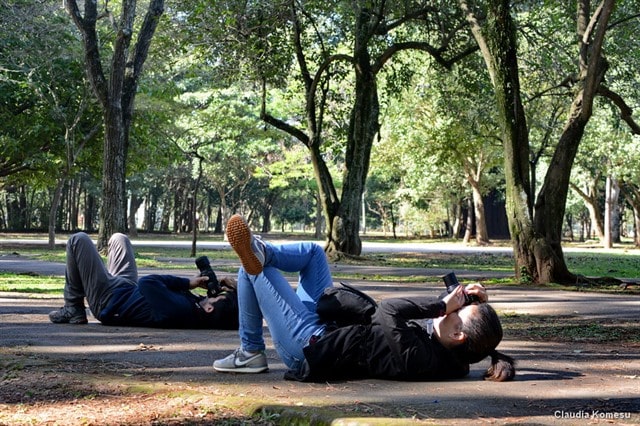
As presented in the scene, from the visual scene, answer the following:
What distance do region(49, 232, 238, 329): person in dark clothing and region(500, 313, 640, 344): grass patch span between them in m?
3.03

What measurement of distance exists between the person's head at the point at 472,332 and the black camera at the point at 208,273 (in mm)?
2525

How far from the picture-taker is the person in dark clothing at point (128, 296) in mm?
7270

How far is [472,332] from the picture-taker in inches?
191

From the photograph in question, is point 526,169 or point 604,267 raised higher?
point 526,169

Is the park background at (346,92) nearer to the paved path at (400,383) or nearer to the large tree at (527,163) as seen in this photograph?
the large tree at (527,163)

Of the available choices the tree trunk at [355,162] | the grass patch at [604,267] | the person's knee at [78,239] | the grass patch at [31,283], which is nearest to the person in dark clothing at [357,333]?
the person's knee at [78,239]

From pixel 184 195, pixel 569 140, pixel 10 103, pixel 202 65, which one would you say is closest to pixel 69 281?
pixel 569 140

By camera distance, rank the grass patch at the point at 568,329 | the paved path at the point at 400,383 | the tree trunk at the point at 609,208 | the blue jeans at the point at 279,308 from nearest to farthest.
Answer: the paved path at the point at 400,383 → the blue jeans at the point at 279,308 → the grass patch at the point at 568,329 → the tree trunk at the point at 609,208

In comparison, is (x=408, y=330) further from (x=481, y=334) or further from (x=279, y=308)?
(x=279, y=308)

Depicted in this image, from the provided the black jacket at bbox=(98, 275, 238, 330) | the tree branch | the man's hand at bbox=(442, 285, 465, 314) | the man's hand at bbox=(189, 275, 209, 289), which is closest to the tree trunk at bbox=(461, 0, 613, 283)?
the tree branch

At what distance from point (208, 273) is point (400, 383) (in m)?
2.45

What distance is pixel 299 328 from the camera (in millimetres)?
5121

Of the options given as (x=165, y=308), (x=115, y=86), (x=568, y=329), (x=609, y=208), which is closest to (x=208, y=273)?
(x=165, y=308)

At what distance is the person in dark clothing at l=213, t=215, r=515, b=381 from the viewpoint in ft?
15.9
